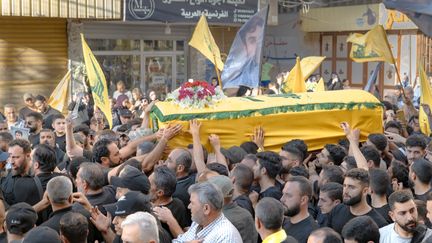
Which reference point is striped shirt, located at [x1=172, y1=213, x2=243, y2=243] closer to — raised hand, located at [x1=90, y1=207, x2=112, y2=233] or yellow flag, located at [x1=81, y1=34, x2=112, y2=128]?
raised hand, located at [x1=90, y1=207, x2=112, y2=233]

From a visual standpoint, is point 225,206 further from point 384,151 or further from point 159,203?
point 384,151

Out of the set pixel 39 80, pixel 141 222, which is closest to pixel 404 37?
pixel 39 80

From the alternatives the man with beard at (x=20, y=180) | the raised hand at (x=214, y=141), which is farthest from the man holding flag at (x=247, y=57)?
the man with beard at (x=20, y=180)

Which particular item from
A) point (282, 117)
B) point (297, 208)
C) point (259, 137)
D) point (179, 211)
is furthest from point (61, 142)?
point (297, 208)

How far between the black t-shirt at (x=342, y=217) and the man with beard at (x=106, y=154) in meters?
2.59

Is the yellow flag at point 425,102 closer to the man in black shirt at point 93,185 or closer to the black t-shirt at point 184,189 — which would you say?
the black t-shirt at point 184,189

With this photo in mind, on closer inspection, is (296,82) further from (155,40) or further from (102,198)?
(155,40)

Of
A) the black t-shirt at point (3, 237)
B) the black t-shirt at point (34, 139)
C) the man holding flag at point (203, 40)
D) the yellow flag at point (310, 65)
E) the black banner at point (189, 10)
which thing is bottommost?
Answer: the black t-shirt at point (3, 237)

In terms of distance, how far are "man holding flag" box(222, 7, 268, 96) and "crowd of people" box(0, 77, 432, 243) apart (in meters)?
2.51

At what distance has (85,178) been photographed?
639 centimetres

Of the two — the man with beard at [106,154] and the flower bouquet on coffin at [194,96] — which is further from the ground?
the flower bouquet on coffin at [194,96]

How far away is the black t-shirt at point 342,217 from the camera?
6332 millimetres

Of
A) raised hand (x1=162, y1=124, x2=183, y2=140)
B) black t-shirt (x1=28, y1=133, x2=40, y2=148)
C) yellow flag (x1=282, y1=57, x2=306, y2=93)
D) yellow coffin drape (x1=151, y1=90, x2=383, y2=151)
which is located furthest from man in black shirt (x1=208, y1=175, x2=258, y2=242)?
yellow flag (x1=282, y1=57, x2=306, y2=93)

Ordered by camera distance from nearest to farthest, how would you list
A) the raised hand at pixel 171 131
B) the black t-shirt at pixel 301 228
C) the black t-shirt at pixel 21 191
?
the black t-shirt at pixel 301 228 → the black t-shirt at pixel 21 191 → the raised hand at pixel 171 131
